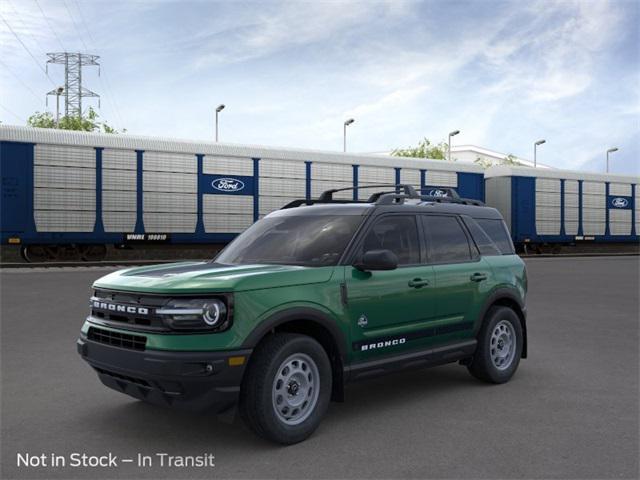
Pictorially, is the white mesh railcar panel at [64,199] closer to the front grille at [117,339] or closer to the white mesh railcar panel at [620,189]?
the front grille at [117,339]

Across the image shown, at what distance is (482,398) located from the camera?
5.65m

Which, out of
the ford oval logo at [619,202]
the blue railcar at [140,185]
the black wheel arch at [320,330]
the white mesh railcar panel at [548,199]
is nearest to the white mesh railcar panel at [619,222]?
the ford oval logo at [619,202]

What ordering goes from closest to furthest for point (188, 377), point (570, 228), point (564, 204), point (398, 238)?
point (188, 377) < point (398, 238) < point (564, 204) < point (570, 228)

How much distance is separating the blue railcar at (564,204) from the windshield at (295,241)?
27199mm

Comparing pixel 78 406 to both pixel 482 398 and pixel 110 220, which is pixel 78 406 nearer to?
pixel 482 398

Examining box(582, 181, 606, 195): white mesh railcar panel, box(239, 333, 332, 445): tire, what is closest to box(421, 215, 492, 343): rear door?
box(239, 333, 332, 445): tire

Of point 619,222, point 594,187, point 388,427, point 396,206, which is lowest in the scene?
point 388,427

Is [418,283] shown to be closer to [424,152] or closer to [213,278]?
[213,278]

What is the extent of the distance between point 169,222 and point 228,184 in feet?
9.16

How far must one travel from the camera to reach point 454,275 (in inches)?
228

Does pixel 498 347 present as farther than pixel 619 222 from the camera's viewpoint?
No

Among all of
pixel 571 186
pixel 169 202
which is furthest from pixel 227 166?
pixel 571 186

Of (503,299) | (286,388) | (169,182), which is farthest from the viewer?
(169,182)

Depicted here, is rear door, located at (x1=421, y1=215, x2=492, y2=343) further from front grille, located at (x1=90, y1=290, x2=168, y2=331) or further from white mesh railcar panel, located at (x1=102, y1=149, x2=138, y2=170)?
white mesh railcar panel, located at (x1=102, y1=149, x2=138, y2=170)
